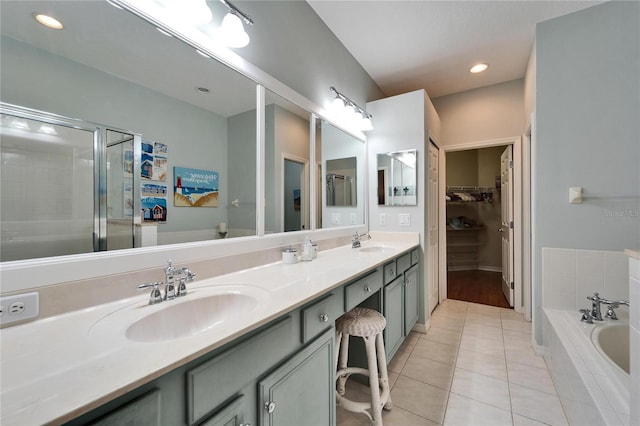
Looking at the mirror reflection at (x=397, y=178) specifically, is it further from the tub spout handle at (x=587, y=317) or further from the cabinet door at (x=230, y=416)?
the cabinet door at (x=230, y=416)

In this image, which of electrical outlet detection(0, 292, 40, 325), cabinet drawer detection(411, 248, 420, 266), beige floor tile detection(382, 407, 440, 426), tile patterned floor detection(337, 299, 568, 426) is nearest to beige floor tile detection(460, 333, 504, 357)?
tile patterned floor detection(337, 299, 568, 426)

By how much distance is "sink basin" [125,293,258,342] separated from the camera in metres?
0.79

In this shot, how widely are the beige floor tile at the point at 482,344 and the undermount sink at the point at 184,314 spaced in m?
2.11

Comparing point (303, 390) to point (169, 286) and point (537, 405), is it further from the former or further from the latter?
point (537, 405)

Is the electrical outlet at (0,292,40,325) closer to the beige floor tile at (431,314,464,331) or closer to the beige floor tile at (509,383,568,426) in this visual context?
the beige floor tile at (509,383,568,426)

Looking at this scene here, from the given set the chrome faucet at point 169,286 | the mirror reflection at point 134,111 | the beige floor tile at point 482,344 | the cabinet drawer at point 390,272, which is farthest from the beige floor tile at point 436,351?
the chrome faucet at point 169,286

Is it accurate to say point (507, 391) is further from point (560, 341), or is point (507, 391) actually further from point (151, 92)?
point (151, 92)

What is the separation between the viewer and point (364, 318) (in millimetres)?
1453

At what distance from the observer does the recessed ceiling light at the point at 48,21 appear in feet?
2.57

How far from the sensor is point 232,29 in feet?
3.92

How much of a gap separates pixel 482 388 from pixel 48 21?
8.94 ft

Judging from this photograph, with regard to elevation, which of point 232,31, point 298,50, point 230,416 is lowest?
point 230,416

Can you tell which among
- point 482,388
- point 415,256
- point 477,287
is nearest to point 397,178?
point 415,256

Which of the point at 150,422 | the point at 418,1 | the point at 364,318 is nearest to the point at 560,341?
the point at 364,318
